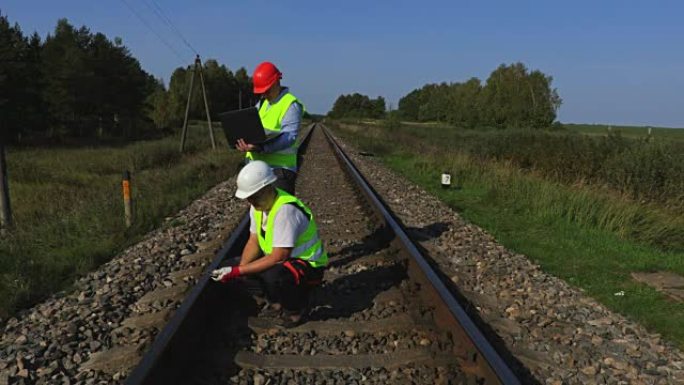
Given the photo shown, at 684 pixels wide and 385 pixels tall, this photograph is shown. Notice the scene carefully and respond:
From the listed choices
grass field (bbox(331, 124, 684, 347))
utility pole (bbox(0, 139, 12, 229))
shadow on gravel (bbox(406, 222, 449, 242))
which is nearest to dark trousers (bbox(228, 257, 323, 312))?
grass field (bbox(331, 124, 684, 347))

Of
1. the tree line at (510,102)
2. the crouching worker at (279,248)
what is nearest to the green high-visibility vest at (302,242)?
the crouching worker at (279,248)

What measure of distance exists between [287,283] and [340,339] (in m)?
0.54

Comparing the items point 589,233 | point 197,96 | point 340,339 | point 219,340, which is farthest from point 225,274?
point 197,96

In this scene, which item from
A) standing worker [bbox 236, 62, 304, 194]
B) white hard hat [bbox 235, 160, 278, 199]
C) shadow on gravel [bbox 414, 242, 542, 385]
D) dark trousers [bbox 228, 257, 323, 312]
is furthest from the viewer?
standing worker [bbox 236, 62, 304, 194]

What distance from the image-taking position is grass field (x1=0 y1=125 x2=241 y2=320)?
505cm

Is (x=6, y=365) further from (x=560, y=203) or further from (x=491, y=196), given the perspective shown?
(x=491, y=196)

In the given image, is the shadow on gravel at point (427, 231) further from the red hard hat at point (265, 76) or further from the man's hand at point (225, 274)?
the man's hand at point (225, 274)

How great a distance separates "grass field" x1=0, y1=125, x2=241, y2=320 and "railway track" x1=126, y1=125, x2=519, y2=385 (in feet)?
5.13

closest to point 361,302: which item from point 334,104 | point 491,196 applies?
point 491,196

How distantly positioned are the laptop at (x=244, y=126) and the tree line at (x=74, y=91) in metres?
28.4

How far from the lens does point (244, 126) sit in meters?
4.38

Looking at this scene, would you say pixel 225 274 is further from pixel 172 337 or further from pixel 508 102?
pixel 508 102

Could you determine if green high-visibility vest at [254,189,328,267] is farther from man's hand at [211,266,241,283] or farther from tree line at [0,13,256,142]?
tree line at [0,13,256,142]

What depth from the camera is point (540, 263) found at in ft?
20.3
